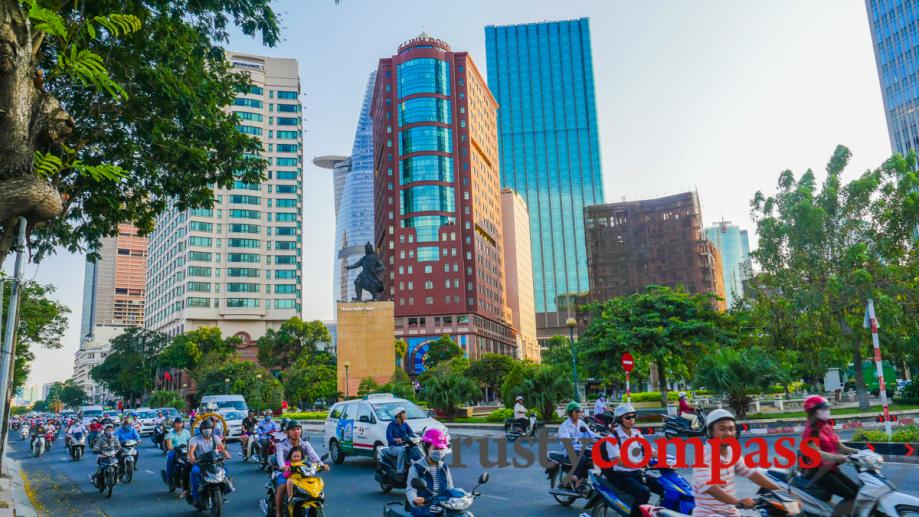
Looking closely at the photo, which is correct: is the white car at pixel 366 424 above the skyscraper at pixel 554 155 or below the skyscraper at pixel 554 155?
below

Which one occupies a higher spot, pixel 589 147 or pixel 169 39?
pixel 589 147

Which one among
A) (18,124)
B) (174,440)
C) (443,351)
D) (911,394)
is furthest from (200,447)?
(443,351)

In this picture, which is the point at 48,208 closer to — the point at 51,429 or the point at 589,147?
the point at 51,429

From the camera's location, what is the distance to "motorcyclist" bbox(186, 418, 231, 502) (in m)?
11.3

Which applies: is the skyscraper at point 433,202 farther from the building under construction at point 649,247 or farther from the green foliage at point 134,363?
the green foliage at point 134,363

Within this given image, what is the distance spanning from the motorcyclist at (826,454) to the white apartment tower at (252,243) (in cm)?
9376

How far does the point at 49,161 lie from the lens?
694cm

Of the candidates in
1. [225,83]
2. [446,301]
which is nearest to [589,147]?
[446,301]

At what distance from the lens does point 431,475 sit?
751cm

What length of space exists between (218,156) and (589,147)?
175551 mm

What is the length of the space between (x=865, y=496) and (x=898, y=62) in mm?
106479

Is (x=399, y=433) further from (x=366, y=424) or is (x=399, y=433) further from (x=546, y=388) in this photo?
(x=546, y=388)

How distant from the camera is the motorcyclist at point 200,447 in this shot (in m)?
11.3

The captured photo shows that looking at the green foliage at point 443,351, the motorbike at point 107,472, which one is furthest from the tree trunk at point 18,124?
the green foliage at point 443,351
